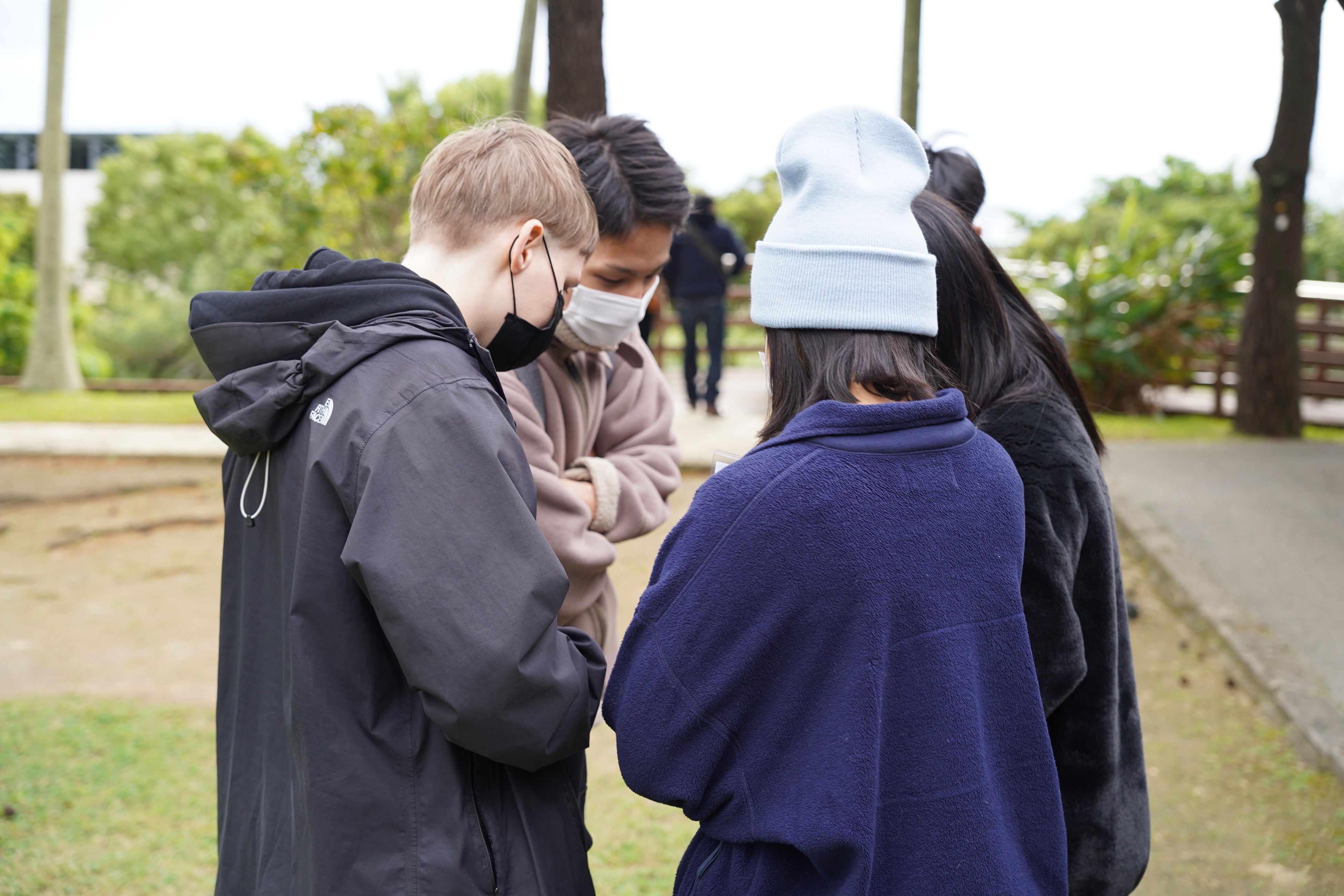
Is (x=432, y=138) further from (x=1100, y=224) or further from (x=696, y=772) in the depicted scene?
(x=1100, y=224)

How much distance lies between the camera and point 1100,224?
26.6m

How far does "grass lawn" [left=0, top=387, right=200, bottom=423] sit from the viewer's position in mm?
10648

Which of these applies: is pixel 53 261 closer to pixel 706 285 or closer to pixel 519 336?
pixel 706 285

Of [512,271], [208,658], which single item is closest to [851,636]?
[512,271]

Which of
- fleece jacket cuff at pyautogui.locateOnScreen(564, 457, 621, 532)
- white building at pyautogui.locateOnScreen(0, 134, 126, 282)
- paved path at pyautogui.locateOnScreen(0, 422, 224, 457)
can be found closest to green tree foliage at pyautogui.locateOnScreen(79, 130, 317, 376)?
white building at pyautogui.locateOnScreen(0, 134, 126, 282)

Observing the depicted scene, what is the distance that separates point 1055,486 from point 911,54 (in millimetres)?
Answer: 6047

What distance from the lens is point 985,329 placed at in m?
1.68

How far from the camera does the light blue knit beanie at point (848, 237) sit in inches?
50.3

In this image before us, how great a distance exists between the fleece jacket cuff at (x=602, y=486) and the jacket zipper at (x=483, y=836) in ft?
2.58

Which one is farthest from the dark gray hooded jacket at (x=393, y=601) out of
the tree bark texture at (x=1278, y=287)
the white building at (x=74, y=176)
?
the white building at (x=74, y=176)

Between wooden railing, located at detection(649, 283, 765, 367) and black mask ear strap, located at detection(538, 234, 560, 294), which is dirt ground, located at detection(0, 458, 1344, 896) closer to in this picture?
black mask ear strap, located at detection(538, 234, 560, 294)

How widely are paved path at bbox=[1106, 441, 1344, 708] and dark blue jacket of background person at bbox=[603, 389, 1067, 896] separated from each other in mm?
3539

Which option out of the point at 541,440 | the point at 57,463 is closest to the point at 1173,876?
the point at 541,440

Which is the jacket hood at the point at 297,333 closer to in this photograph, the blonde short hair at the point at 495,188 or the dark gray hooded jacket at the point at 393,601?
the dark gray hooded jacket at the point at 393,601
